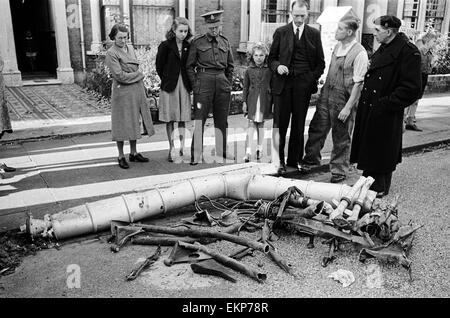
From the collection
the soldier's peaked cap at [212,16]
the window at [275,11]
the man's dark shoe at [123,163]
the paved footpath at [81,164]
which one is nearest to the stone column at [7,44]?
the paved footpath at [81,164]

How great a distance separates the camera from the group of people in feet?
17.8

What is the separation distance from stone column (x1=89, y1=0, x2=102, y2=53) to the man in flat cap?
8871 millimetres

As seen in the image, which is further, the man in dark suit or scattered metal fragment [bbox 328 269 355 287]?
the man in dark suit

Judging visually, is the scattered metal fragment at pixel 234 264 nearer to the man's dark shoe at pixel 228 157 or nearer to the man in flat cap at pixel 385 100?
the man in flat cap at pixel 385 100

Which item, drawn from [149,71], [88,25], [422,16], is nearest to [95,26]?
[88,25]

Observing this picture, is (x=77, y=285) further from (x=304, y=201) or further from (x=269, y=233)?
(x=304, y=201)

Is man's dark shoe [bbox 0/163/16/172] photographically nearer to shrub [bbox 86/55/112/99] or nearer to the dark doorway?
shrub [bbox 86/55/112/99]

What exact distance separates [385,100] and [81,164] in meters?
4.21

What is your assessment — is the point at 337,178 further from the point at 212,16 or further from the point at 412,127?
the point at 412,127

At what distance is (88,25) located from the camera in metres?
12.5

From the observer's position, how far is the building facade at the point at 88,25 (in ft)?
40.0

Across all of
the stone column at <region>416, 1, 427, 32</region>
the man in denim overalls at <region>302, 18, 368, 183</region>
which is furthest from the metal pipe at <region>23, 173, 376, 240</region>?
the stone column at <region>416, 1, 427, 32</region>

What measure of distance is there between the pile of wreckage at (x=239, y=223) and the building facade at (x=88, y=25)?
845 cm
